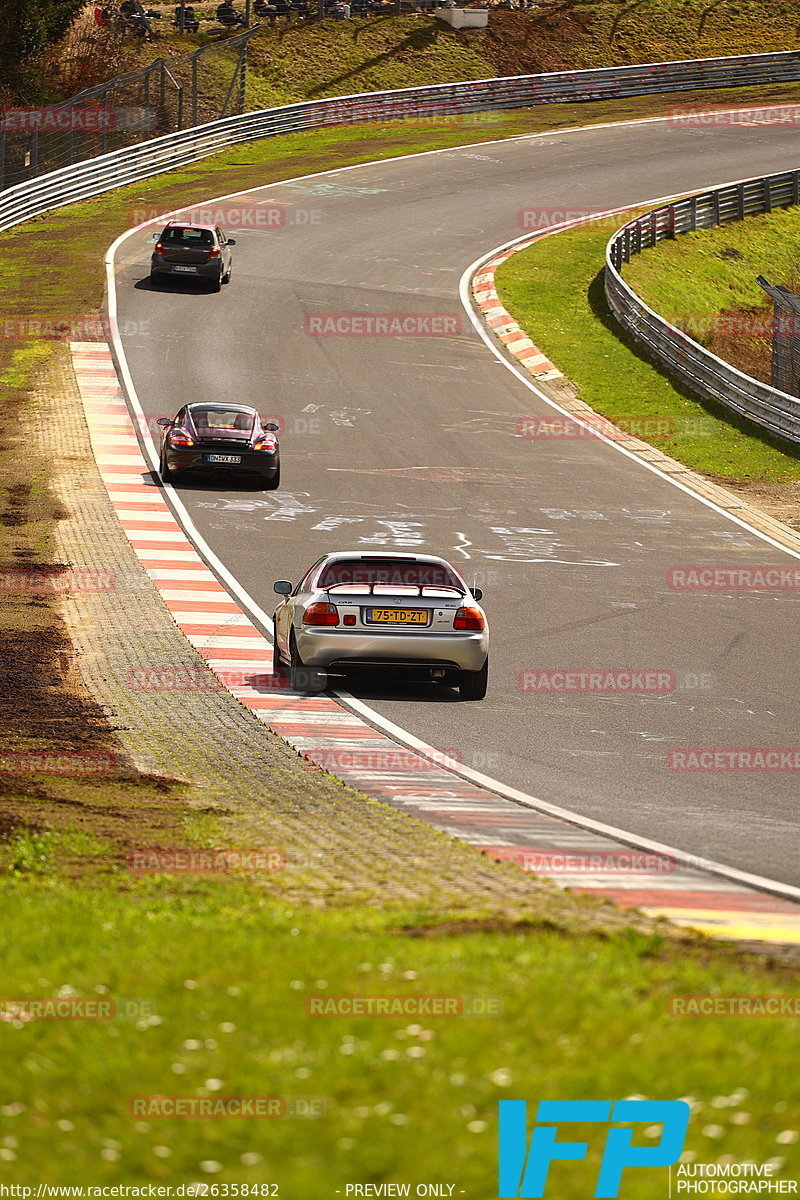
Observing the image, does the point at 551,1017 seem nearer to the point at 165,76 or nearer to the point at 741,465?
the point at 741,465

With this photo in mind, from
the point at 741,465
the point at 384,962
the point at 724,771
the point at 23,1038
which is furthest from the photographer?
the point at 741,465

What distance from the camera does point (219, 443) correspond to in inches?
1043

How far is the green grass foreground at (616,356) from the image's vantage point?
31984 mm

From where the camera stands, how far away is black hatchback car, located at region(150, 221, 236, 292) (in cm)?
4191

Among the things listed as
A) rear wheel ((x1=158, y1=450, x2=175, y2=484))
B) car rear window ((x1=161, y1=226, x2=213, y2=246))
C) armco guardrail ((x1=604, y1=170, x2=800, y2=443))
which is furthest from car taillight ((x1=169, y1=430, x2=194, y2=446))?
car rear window ((x1=161, y1=226, x2=213, y2=246))

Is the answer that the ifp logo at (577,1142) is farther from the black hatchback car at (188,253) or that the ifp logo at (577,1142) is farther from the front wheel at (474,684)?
the black hatchback car at (188,253)

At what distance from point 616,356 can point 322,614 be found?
2590 centimetres

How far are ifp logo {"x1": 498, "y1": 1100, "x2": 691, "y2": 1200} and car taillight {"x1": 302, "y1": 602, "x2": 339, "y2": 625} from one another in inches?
399

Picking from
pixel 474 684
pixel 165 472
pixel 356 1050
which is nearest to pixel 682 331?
pixel 165 472

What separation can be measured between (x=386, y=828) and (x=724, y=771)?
11.7 feet

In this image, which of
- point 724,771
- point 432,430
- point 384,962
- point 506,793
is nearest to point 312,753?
point 506,793

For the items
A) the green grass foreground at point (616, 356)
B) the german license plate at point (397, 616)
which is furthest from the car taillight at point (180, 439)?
the german license plate at point (397, 616)

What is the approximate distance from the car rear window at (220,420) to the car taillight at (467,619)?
12.8 meters

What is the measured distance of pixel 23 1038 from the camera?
543cm
